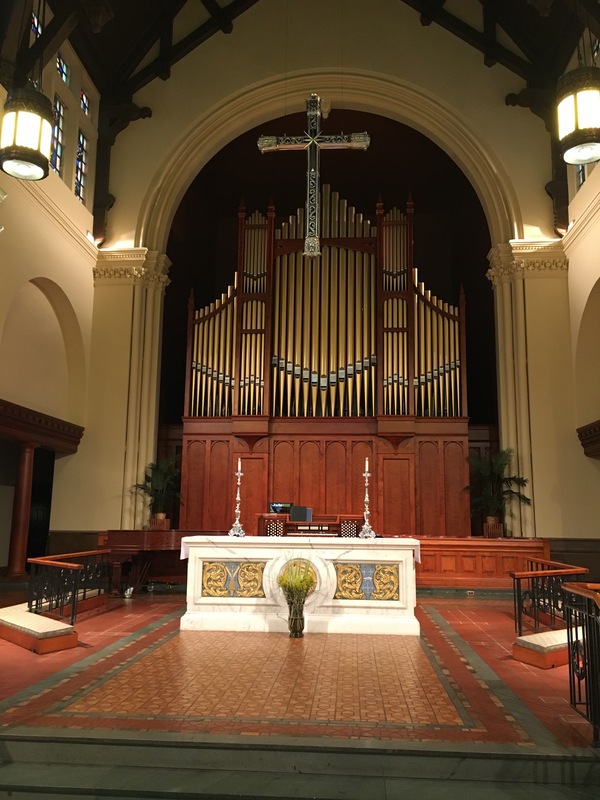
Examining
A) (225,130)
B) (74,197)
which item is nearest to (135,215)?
(74,197)

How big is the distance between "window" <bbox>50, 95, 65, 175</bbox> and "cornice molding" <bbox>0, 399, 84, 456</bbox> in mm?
4102

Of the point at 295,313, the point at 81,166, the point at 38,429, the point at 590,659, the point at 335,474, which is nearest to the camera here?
the point at 590,659

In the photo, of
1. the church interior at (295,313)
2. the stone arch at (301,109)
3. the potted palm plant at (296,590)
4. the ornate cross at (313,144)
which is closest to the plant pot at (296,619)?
the potted palm plant at (296,590)

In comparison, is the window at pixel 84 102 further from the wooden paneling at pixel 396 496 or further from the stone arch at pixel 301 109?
the wooden paneling at pixel 396 496

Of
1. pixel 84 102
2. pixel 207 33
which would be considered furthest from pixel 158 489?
pixel 207 33

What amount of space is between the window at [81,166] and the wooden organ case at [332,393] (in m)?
2.95

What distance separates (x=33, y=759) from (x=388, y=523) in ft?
30.5

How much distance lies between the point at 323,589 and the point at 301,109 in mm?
9992

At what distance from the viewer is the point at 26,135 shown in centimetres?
615

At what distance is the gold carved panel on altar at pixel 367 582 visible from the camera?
7766 millimetres

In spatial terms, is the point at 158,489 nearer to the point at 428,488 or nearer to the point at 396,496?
the point at 396,496

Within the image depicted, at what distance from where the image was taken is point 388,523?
12.9 m

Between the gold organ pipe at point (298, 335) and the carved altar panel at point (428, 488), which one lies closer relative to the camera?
the carved altar panel at point (428, 488)

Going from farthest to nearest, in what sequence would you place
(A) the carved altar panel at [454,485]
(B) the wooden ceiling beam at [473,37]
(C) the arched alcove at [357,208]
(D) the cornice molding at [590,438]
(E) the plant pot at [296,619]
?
(C) the arched alcove at [357,208] < (A) the carved altar panel at [454,485] < (B) the wooden ceiling beam at [473,37] < (D) the cornice molding at [590,438] < (E) the plant pot at [296,619]
